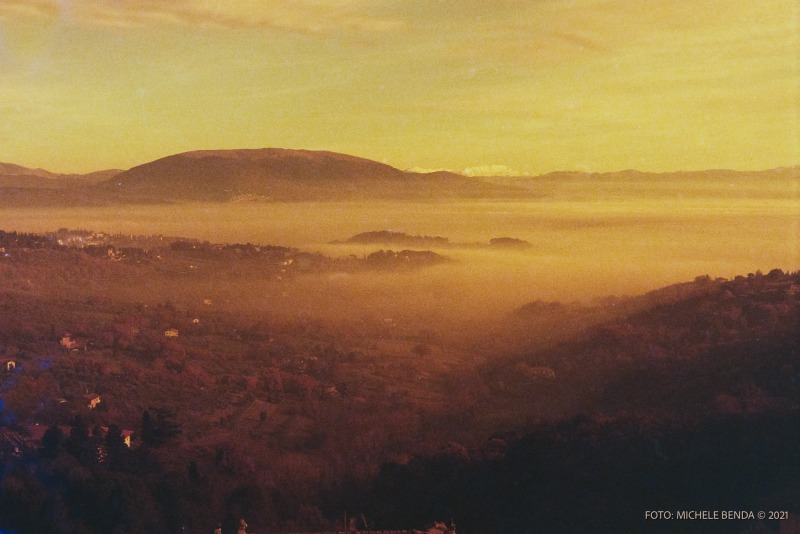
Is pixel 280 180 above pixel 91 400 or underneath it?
above

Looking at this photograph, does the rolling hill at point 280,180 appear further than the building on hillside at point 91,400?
Yes

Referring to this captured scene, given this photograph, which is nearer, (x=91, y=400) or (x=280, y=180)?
(x=91, y=400)

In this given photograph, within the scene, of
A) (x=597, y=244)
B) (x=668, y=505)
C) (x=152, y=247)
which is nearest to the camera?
(x=668, y=505)

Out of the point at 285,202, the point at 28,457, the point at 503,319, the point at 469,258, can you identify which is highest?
the point at 285,202

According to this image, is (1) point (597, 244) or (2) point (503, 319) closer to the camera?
(2) point (503, 319)

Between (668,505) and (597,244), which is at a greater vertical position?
(597,244)

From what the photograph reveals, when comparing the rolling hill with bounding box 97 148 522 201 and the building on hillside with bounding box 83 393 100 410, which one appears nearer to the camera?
the building on hillside with bounding box 83 393 100 410

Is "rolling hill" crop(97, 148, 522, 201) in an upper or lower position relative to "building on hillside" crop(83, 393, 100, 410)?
upper

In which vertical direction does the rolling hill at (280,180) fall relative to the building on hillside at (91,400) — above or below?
above

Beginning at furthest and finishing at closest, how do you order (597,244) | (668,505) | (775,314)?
(597,244) → (775,314) → (668,505)

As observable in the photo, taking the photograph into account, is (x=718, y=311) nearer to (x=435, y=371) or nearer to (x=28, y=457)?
(x=435, y=371)

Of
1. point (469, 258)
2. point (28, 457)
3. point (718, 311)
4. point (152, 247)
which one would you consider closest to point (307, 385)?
point (28, 457)
